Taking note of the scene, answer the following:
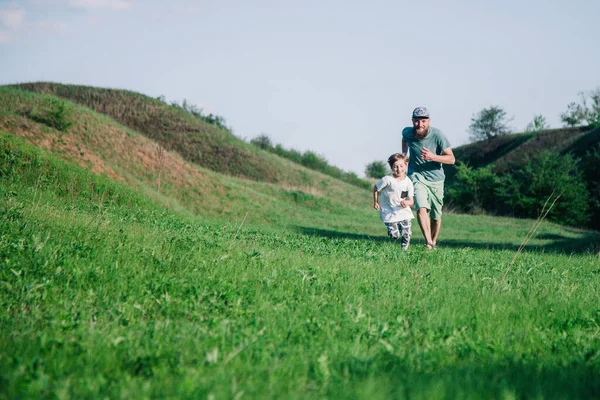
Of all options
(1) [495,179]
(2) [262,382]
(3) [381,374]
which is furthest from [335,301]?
(1) [495,179]

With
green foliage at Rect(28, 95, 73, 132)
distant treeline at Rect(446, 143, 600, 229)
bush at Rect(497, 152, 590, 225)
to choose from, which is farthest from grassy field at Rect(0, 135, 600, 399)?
bush at Rect(497, 152, 590, 225)

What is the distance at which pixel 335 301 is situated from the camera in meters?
4.66

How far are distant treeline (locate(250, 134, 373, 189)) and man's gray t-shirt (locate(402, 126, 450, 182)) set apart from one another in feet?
193

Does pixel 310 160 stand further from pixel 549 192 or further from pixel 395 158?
pixel 395 158

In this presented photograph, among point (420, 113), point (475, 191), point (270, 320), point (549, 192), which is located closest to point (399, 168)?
point (420, 113)

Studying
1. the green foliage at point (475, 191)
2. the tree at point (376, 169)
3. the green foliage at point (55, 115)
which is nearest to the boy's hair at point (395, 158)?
the green foliage at point (55, 115)

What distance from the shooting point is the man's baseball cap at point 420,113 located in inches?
400

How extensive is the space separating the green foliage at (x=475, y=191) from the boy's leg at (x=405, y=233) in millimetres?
42146

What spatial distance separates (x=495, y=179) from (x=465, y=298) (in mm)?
48123

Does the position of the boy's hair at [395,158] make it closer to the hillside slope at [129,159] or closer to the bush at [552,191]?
the hillside slope at [129,159]

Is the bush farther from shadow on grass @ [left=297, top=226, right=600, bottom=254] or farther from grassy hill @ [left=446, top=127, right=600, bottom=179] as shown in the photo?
shadow on grass @ [left=297, top=226, right=600, bottom=254]

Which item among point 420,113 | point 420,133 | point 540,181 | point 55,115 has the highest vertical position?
point 540,181

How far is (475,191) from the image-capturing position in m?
52.7

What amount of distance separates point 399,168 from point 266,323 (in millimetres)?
7213
